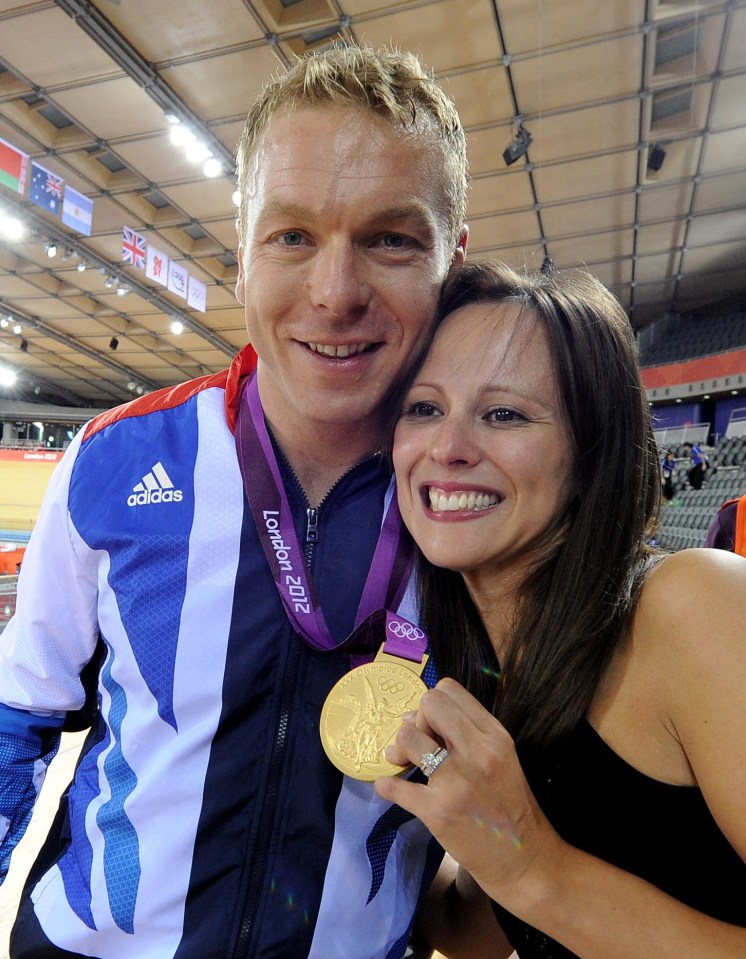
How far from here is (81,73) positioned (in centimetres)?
731

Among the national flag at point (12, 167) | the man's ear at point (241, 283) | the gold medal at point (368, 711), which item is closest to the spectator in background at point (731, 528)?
the gold medal at point (368, 711)

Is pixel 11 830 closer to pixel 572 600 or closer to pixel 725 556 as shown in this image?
pixel 572 600

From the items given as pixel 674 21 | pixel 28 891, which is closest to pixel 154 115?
pixel 674 21

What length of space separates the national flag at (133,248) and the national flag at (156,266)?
193 millimetres

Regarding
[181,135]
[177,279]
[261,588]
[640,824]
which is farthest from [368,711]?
[177,279]

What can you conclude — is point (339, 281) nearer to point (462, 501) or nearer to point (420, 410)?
point (420, 410)

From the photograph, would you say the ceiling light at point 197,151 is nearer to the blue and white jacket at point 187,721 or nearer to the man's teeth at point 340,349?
the blue and white jacket at point 187,721

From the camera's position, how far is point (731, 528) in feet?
7.89

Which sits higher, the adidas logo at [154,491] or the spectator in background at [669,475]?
the spectator in background at [669,475]

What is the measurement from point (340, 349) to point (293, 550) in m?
0.37

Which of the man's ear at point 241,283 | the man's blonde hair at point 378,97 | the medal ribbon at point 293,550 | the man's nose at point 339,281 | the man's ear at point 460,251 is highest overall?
the man's blonde hair at point 378,97

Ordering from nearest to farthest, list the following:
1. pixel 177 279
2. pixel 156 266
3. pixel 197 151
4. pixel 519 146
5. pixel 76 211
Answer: pixel 519 146 < pixel 197 151 < pixel 76 211 < pixel 156 266 < pixel 177 279

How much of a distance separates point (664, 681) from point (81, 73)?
862 centimetres

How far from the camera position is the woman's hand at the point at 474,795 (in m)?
0.89
